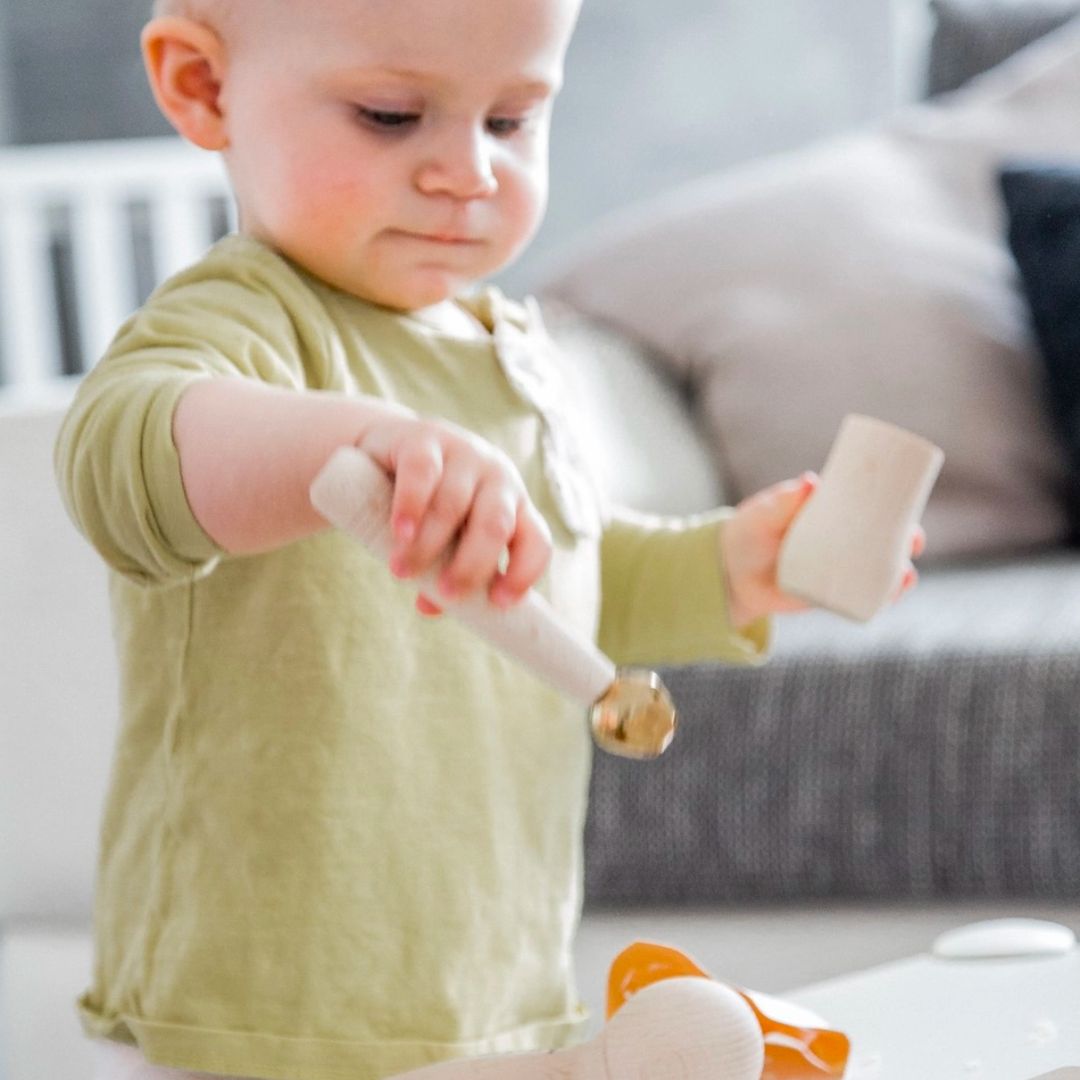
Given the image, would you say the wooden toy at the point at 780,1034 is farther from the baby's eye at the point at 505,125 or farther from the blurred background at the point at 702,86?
the blurred background at the point at 702,86

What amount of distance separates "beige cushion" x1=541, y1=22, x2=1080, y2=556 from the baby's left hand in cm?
67

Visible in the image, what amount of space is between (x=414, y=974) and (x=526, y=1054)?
0.10 metres

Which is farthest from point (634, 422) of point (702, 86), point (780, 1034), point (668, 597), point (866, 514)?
point (702, 86)

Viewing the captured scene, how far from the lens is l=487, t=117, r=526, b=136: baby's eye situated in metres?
0.73

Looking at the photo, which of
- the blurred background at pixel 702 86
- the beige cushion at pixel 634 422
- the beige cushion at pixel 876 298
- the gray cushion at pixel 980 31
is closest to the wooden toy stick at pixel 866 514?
the beige cushion at pixel 634 422

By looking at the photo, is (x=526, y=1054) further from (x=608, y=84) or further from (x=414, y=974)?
(x=608, y=84)

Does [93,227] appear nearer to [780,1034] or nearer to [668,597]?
[668,597]

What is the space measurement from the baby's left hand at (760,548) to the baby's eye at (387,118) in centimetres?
25

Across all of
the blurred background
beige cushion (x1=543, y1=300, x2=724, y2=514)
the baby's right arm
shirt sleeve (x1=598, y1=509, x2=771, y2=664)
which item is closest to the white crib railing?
the blurred background

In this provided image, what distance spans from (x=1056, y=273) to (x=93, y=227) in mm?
1954

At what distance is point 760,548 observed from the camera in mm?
853

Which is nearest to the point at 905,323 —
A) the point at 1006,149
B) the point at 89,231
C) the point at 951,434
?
the point at 951,434

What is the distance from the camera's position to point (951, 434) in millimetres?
1516

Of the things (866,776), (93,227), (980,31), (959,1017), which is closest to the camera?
(959,1017)
